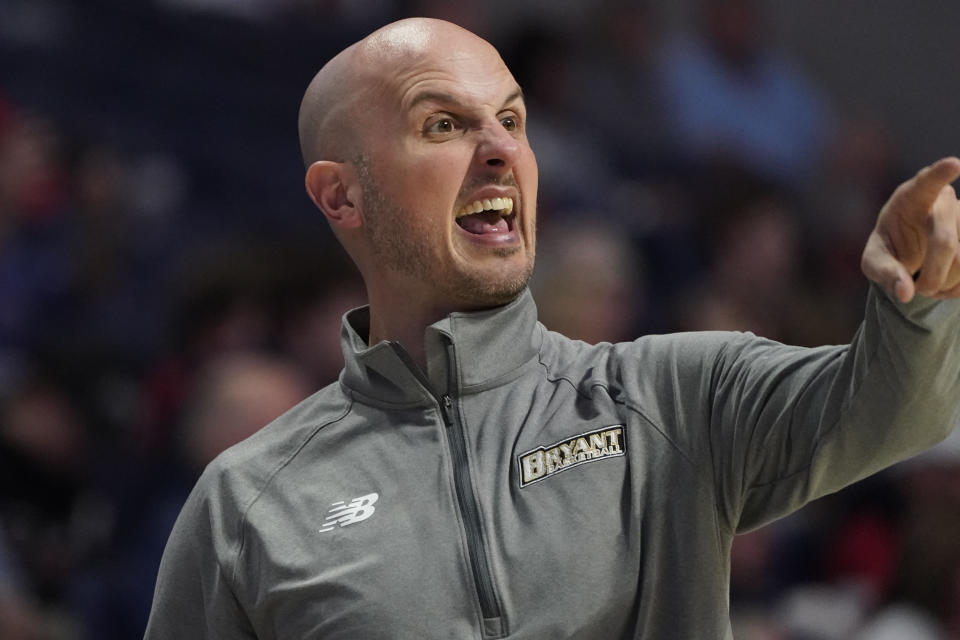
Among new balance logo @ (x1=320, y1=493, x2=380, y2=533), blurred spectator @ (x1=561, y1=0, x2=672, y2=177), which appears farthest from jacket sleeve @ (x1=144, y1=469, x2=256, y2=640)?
blurred spectator @ (x1=561, y1=0, x2=672, y2=177)

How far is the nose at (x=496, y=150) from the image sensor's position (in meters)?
2.44

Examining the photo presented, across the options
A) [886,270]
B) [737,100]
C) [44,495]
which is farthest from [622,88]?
[886,270]

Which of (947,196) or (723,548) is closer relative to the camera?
(947,196)

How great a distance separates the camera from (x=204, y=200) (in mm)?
5742

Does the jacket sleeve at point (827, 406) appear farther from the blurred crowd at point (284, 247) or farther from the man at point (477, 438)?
the blurred crowd at point (284, 247)

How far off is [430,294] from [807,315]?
11.6 feet

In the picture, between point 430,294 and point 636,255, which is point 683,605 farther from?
point 636,255

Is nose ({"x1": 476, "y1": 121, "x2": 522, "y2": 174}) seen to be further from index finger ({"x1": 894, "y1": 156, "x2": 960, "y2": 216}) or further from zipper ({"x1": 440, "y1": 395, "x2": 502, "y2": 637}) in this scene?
index finger ({"x1": 894, "y1": 156, "x2": 960, "y2": 216})

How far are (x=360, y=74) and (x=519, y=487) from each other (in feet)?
2.31

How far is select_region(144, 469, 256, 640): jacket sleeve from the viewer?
2.42 meters

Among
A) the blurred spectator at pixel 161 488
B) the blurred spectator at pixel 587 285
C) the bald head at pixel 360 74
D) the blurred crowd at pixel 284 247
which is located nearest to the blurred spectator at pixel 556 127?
the blurred crowd at pixel 284 247

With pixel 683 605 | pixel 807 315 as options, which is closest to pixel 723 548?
pixel 683 605

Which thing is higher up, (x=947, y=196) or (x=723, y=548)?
(x=947, y=196)

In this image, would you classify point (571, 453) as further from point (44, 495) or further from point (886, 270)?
point (44, 495)
